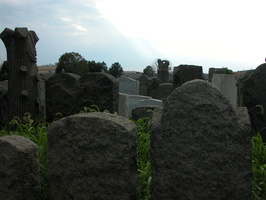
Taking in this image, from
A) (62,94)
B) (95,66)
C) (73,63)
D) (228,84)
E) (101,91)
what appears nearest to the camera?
(101,91)

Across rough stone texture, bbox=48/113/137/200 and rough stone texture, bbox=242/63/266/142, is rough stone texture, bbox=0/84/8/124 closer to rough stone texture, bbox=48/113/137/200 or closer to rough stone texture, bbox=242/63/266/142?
rough stone texture, bbox=48/113/137/200

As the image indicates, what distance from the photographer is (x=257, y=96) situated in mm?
4328

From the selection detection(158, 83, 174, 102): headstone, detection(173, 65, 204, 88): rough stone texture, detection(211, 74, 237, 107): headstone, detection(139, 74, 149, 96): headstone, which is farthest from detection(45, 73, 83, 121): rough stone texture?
detection(139, 74, 149, 96): headstone

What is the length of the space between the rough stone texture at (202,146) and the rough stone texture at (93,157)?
22 centimetres

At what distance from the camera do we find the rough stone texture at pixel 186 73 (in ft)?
24.4

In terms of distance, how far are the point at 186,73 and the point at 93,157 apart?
5.34 metres

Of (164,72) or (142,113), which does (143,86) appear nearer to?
(164,72)

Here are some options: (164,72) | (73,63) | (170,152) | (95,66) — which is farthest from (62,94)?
(95,66)

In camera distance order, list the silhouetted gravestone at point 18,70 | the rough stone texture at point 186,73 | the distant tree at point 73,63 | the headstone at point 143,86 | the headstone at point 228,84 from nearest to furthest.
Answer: the silhouetted gravestone at point 18,70 < the rough stone texture at point 186,73 < the headstone at point 228,84 < the headstone at point 143,86 < the distant tree at point 73,63

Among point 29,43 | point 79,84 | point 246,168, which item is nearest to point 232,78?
point 79,84

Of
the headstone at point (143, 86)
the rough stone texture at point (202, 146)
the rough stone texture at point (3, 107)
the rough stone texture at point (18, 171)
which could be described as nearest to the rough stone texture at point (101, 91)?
the rough stone texture at point (3, 107)

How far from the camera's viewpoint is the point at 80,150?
8.19 feet

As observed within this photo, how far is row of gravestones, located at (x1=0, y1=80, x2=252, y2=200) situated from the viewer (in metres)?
2.28

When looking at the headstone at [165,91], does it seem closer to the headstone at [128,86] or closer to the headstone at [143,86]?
the headstone at [128,86]
